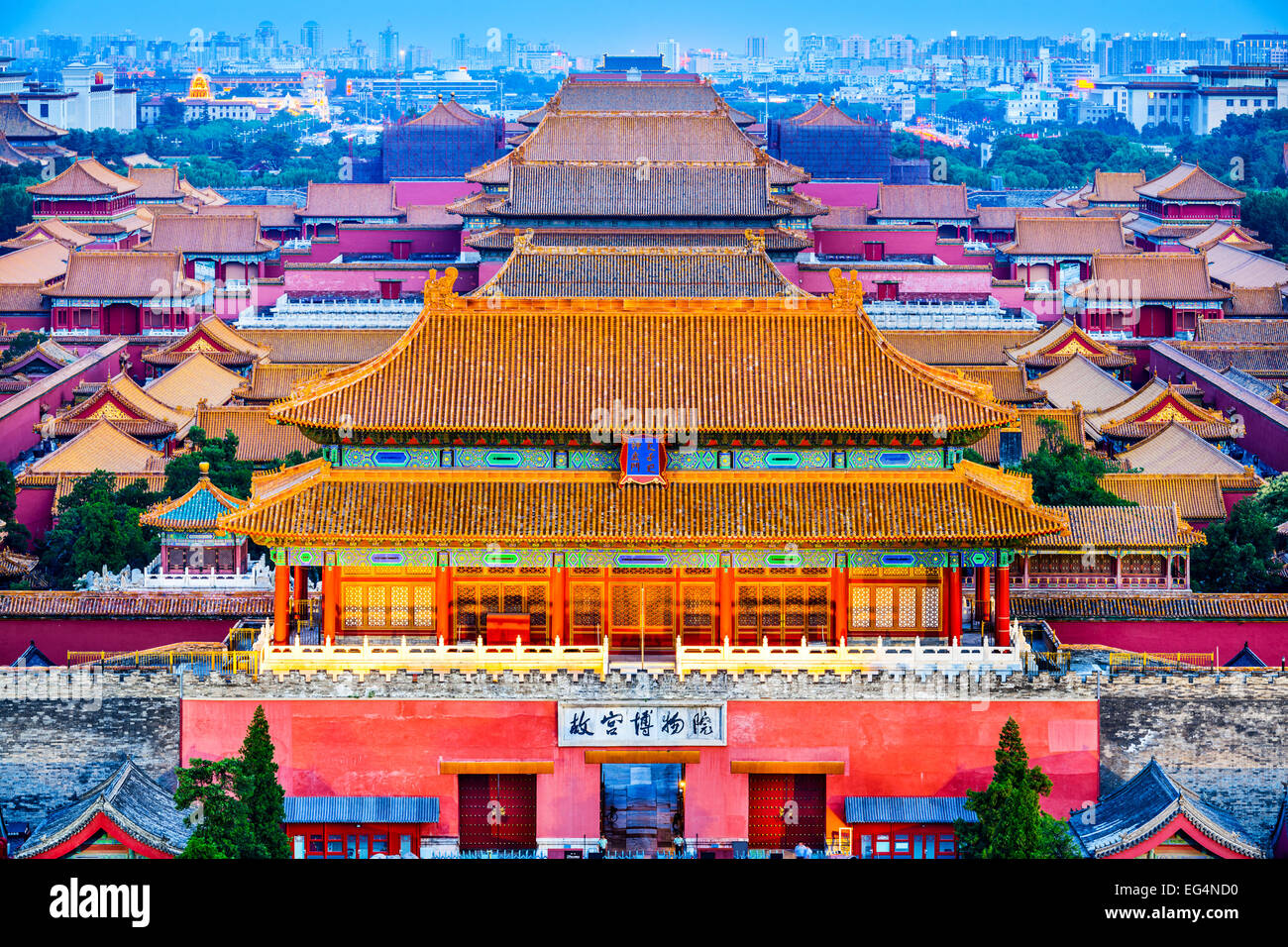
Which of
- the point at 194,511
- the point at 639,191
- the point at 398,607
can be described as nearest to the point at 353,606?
the point at 398,607

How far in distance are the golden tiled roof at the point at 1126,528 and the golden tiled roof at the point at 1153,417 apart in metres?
12.4

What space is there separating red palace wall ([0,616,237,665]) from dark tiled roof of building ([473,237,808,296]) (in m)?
8.03

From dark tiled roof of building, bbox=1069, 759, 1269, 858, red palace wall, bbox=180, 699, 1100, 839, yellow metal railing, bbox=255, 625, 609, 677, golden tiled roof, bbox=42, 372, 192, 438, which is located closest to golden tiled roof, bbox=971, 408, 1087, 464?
red palace wall, bbox=180, 699, 1100, 839

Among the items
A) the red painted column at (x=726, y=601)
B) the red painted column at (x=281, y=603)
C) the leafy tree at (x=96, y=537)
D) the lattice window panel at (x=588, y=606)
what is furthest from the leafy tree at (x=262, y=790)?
the leafy tree at (x=96, y=537)

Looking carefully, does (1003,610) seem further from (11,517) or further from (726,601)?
(11,517)

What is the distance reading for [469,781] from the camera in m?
29.9

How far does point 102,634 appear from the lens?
35.4 m

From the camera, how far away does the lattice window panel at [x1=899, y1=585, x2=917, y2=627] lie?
30984 millimetres

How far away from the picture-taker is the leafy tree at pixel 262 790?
26375 mm

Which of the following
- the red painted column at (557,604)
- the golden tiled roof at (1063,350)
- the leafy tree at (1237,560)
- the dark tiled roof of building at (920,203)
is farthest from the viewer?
the dark tiled roof of building at (920,203)

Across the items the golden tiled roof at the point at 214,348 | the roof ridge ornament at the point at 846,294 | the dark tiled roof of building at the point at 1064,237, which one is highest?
the dark tiled roof of building at the point at 1064,237

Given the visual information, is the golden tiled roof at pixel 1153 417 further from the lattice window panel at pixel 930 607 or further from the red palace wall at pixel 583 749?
the red palace wall at pixel 583 749

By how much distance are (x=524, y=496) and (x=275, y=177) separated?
106m

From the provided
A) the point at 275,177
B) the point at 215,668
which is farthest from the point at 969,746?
the point at 275,177
